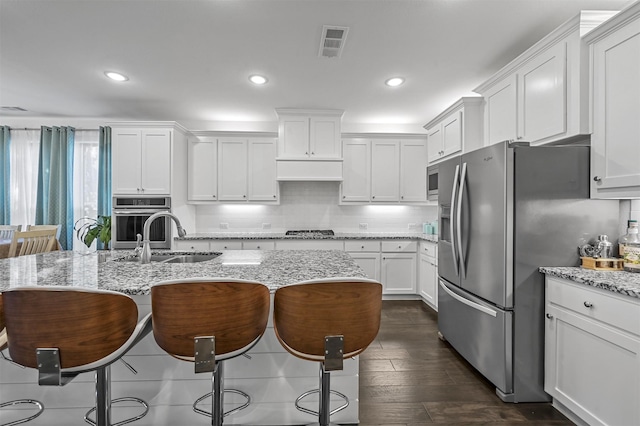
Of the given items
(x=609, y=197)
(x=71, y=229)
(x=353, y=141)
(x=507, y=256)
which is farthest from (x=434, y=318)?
(x=71, y=229)

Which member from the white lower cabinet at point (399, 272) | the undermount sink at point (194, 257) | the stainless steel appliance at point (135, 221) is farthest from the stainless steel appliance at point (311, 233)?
the undermount sink at point (194, 257)

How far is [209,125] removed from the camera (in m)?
4.89

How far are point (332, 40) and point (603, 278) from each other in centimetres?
238

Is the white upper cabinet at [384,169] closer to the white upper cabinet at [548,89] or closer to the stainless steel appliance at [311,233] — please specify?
the stainless steel appliance at [311,233]

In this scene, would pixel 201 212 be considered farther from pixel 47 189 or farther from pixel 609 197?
pixel 609 197

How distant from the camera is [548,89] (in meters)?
2.31

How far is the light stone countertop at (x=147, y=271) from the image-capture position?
153 centimetres

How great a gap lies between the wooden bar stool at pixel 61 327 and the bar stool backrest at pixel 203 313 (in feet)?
0.49

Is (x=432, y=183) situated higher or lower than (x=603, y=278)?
higher

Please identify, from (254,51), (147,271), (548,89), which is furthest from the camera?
(254,51)

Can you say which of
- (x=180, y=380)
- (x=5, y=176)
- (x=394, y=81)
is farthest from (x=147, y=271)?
(x=5, y=176)

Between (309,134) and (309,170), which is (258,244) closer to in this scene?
(309,170)

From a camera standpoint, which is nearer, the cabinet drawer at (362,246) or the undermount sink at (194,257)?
the undermount sink at (194,257)

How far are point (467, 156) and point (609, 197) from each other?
0.89 metres
